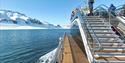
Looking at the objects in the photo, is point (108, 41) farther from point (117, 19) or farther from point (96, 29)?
point (117, 19)

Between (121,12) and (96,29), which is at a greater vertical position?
(121,12)

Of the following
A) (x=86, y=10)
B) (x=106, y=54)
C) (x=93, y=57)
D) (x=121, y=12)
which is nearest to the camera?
(x=93, y=57)

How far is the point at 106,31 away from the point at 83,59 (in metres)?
1.92

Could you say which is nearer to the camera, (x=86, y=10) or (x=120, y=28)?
(x=120, y=28)

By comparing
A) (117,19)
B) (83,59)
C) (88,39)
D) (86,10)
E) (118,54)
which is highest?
(86,10)

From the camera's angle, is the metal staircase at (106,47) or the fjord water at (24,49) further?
the fjord water at (24,49)

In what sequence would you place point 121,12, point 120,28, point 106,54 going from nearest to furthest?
point 106,54 < point 120,28 < point 121,12

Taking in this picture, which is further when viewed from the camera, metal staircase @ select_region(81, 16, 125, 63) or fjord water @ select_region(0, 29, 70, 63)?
fjord water @ select_region(0, 29, 70, 63)

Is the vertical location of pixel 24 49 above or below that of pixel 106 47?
below

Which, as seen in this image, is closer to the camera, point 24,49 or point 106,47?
point 106,47

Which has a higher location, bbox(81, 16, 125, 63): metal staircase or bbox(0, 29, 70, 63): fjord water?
bbox(81, 16, 125, 63): metal staircase

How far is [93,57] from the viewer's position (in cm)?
591

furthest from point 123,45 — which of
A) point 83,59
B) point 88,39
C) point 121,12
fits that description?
point 121,12

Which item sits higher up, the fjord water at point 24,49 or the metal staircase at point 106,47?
the metal staircase at point 106,47
